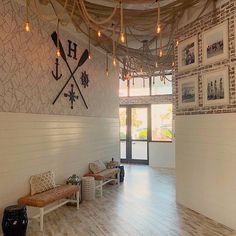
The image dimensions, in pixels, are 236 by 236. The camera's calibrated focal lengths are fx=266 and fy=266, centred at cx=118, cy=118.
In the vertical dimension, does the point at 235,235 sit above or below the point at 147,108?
below

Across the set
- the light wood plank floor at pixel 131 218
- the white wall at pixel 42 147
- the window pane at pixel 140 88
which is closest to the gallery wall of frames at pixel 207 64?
the light wood plank floor at pixel 131 218

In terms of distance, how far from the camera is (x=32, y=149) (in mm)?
4633

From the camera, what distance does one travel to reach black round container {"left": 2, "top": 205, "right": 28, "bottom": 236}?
364 centimetres

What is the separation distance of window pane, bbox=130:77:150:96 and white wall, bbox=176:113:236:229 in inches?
199

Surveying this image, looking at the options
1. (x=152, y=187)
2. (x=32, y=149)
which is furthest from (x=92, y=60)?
(x=152, y=187)

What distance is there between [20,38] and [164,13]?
2.42 m

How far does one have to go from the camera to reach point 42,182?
4684mm

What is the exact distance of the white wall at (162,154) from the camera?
9.74m

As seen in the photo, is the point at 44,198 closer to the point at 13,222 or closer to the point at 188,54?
the point at 13,222

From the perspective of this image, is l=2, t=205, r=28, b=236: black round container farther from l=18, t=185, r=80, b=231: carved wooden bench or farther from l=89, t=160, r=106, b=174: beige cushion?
l=89, t=160, r=106, b=174: beige cushion

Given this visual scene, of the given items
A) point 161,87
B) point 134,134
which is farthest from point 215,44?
point 134,134

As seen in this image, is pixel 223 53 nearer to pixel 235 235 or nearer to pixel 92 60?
pixel 235 235

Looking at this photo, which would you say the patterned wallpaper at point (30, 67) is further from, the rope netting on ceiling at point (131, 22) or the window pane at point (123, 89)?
the window pane at point (123, 89)

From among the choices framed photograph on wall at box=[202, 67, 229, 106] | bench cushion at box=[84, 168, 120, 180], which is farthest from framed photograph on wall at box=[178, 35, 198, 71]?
bench cushion at box=[84, 168, 120, 180]
